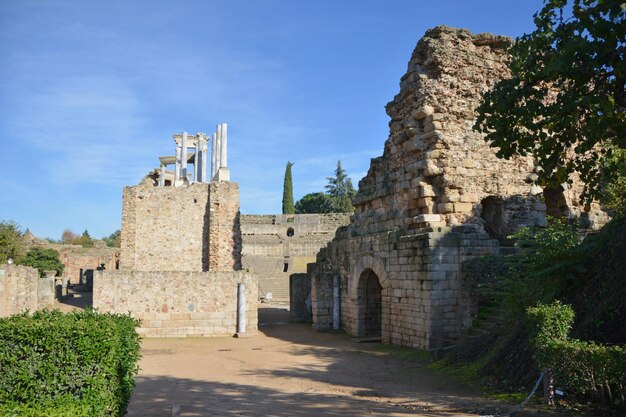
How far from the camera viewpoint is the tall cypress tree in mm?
60156

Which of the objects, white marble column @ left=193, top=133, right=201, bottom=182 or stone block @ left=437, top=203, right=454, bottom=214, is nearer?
stone block @ left=437, top=203, right=454, bottom=214

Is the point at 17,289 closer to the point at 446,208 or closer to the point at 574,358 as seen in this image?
the point at 446,208

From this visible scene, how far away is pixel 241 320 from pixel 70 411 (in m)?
12.4

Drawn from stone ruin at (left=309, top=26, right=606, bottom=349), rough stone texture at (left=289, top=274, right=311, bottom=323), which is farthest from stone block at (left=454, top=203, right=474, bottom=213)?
rough stone texture at (left=289, top=274, right=311, bottom=323)

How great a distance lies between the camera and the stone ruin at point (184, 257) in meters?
17.0

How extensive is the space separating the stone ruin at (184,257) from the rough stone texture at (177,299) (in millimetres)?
30

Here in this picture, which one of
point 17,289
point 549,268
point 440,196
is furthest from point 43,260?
point 549,268

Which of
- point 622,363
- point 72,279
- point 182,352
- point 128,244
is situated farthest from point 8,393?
point 72,279

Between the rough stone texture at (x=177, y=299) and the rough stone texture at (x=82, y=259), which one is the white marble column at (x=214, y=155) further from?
the rough stone texture at (x=177, y=299)

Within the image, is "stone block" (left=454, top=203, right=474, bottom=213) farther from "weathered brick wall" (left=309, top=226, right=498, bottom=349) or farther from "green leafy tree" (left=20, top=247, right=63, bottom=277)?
"green leafy tree" (left=20, top=247, right=63, bottom=277)

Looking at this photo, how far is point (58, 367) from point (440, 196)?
11.0 metres

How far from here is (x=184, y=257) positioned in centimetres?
2867

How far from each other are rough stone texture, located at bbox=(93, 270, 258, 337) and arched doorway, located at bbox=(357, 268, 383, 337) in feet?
11.5

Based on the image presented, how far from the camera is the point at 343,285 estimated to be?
1862 cm
